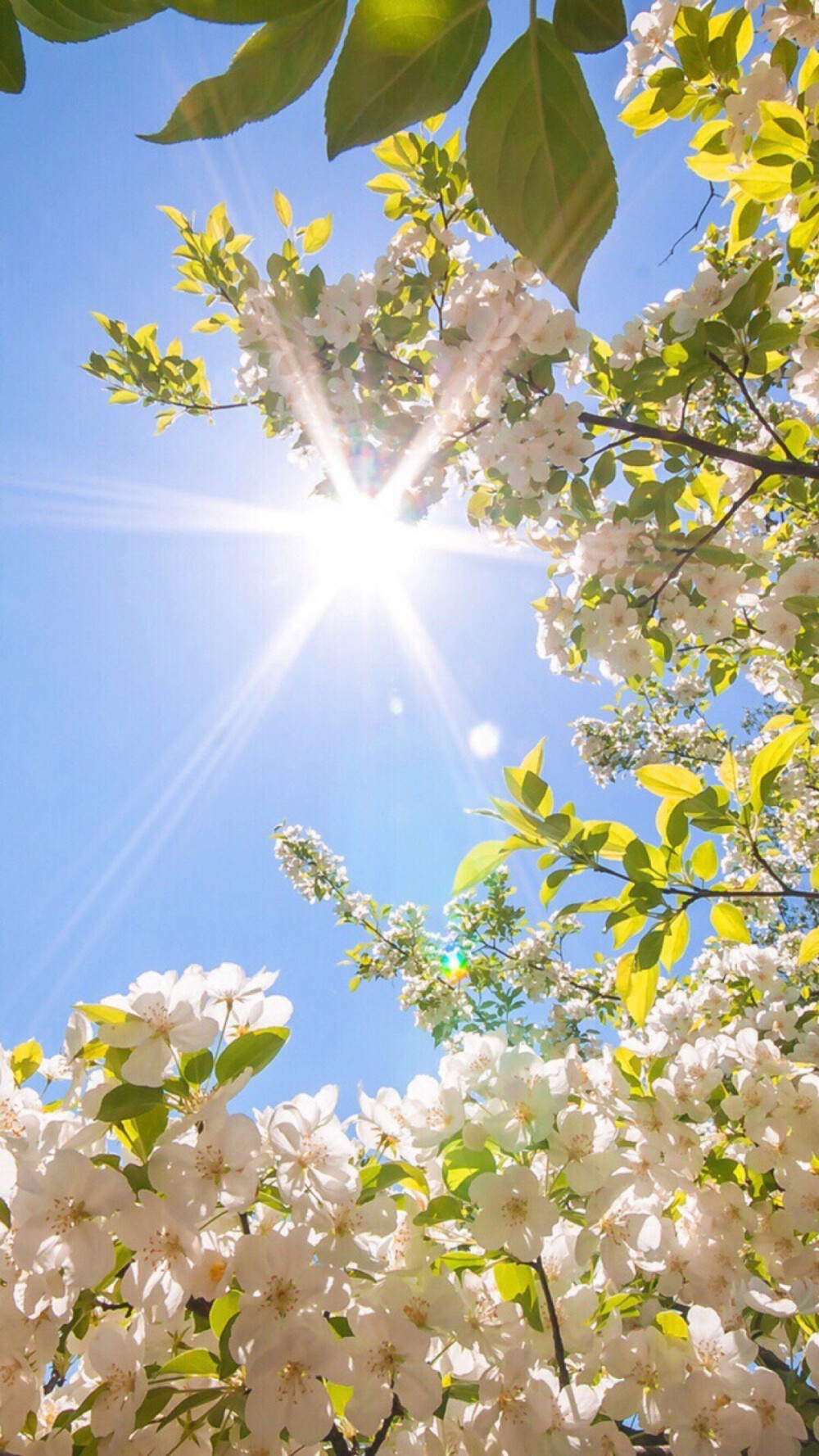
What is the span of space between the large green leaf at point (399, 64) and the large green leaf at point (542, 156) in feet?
0.06

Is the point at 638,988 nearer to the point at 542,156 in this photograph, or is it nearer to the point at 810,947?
the point at 810,947

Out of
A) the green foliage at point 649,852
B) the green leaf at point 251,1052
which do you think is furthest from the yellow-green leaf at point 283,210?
the green leaf at point 251,1052

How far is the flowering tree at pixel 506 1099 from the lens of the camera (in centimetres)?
111

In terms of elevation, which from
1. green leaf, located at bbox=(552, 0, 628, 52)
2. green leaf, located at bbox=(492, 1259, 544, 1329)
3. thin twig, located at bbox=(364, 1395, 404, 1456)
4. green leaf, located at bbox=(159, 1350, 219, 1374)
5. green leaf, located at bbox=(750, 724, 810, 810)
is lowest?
thin twig, located at bbox=(364, 1395, 404, 1456)

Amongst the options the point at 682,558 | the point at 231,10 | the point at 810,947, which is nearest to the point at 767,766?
the point at 810,947

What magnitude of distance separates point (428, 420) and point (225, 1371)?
92.6 inches

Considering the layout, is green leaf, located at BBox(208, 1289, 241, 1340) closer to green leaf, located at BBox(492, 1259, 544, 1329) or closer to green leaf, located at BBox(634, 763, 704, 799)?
green leaf, located at BBox(492, 1259, 544, 1329)

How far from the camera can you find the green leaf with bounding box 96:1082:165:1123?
1104 mm

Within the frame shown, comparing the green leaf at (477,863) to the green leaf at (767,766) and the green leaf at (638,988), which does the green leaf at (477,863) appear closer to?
the green leaf at (638,988)

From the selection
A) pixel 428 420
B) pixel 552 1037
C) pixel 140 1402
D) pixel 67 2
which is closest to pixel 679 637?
pixel 428 420

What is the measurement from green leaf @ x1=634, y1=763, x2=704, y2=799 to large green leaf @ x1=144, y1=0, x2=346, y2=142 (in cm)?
182

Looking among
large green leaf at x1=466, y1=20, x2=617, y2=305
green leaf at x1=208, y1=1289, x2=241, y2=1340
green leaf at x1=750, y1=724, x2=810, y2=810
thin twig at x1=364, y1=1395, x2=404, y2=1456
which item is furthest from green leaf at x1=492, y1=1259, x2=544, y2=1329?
large green leaf at x1=466, y1=20, x2=617, y2=305

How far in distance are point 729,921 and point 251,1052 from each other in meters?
1.31

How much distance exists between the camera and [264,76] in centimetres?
38
